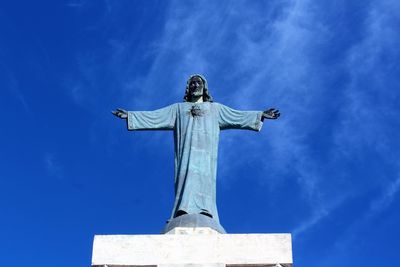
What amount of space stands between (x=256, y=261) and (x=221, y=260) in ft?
2.02

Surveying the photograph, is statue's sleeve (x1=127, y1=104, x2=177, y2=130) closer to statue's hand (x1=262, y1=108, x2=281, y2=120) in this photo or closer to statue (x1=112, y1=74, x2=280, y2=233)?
statue (x1=112, y1=74, x2=280, y2=233)

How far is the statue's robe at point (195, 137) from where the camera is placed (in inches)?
517

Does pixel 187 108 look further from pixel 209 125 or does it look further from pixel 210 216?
pixel 210 216

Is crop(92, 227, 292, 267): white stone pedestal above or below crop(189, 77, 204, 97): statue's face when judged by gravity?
below

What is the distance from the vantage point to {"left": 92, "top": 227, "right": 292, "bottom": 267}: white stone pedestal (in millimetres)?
11422

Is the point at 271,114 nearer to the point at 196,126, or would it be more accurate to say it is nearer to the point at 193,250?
the point at 196,126

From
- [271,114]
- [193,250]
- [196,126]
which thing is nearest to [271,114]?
[271,114]

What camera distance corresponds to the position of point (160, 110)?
14688 millimetres

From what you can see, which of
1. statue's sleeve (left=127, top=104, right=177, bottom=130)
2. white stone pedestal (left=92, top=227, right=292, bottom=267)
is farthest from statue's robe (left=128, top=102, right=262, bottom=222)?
white stone pedestal (left=92, top=227, right=292, bottom=267)

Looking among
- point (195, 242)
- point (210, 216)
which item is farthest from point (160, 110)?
point (195, 242)

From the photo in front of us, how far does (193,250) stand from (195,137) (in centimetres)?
318

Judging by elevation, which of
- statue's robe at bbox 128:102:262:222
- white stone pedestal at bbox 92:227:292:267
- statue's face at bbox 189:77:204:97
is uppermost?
statue's face at bbox 189:77:204:97

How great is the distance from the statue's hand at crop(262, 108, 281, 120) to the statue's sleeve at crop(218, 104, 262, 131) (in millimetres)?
111

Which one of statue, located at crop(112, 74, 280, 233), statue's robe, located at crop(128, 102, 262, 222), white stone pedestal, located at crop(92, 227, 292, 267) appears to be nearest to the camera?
white stone pedestal, located at crop(92, 227, 292, 267)
